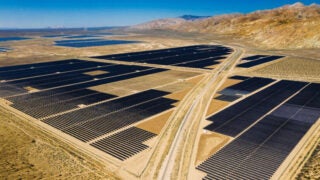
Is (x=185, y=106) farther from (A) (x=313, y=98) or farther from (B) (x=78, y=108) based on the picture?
(A) (x=313, y=98)

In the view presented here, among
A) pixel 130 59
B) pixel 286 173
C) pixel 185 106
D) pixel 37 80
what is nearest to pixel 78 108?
pixel 185 106

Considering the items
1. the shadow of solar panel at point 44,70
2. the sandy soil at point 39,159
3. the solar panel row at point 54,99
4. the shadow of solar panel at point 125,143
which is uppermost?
the shadow of solar panel at point 44,70

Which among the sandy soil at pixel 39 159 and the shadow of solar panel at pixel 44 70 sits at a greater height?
the shadow of solar panel at pixel 44 70

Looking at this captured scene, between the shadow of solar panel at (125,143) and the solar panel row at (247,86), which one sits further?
the solar panel row at (247,86)

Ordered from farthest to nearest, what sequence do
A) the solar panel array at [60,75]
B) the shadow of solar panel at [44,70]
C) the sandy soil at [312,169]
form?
1. the shadow of solar panel at [44,70]
2. the solar panel array at [60,75]
3. the sandy soil at [312,169]

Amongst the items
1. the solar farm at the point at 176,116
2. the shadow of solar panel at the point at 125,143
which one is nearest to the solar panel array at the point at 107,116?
the solar farm at the point at 176,116

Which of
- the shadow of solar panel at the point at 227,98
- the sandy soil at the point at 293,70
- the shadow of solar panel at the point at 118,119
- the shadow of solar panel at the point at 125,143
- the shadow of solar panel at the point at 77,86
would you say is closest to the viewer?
the shadow of solar panel at the point at 125,143

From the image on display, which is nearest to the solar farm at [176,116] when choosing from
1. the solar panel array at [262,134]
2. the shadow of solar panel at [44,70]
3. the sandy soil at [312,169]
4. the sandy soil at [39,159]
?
the solar panel array at [262,134]

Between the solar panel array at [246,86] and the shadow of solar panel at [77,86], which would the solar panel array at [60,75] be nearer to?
the shadow of solar panel at [77,86]
